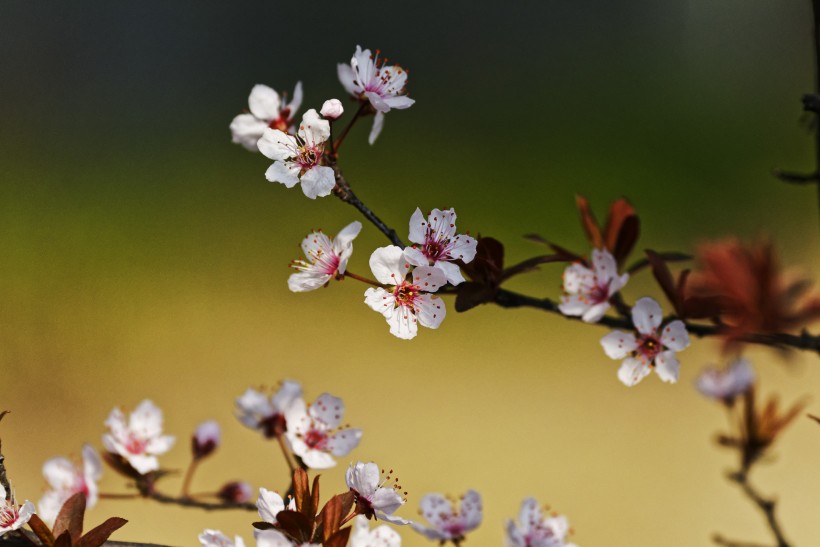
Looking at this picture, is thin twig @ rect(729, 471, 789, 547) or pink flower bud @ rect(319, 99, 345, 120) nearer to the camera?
pink flower bud @ rect(319, 99, 345, 120)

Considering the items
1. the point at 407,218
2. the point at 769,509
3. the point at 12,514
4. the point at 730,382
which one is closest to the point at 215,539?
the point at 12,514

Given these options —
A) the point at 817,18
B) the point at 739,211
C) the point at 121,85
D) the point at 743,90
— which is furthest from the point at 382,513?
the point at 743,90

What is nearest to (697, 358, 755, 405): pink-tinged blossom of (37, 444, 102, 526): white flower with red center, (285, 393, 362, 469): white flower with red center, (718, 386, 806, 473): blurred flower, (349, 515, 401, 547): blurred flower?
(718, 386, 806, 473): blurred flower

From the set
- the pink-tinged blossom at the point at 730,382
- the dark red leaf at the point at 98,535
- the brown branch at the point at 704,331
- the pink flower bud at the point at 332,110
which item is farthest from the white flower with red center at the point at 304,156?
the pink-tinged blossom at the point at 730,382

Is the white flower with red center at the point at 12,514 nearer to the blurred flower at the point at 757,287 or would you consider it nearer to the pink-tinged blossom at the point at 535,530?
the pink-tinged blossom at the point at 535,530

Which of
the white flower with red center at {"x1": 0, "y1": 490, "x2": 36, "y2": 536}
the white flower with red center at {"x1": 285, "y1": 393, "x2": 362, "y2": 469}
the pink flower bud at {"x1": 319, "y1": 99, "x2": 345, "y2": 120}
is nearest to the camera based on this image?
the white flower with red center at {"x1": 0, "y1": 490, "x2": 36, "y2": 536}

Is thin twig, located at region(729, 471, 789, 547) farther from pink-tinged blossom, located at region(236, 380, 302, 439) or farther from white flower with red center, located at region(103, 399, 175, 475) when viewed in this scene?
white flower with red center, located at region(103, 399, 175, 475)
